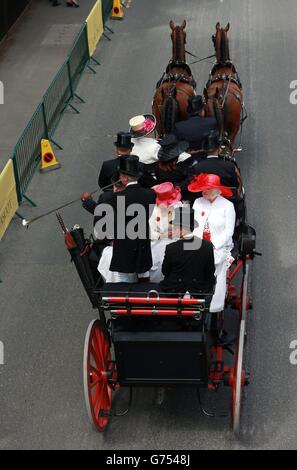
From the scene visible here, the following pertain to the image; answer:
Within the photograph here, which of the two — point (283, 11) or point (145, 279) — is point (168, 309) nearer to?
point (145, 279)

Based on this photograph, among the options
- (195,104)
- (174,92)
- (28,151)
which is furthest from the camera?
(28,151)

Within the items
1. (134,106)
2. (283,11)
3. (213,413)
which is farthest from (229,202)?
(283,11)

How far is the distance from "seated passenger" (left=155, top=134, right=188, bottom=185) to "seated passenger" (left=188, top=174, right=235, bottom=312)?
1.14 meters

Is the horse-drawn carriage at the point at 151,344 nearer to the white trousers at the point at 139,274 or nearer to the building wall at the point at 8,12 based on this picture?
the white trousers at the point at 139,274

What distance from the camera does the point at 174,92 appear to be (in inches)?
543

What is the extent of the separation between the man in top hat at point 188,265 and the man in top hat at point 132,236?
0.43m

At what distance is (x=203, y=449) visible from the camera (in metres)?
9.23

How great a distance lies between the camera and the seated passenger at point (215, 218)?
9.73 metres

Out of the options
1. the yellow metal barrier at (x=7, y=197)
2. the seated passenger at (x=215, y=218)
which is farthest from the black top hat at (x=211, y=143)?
the yellow metal barrier at (x=7, y=197)

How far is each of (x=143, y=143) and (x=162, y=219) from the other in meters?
3.05

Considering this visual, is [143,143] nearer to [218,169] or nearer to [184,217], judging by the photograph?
[218,169]

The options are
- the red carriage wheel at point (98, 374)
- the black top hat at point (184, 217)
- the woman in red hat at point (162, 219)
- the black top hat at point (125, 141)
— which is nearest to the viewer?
the red carriage wheel at point (98, 374)

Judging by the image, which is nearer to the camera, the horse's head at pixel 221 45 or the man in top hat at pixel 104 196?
the man in top hat at pixel 104 196

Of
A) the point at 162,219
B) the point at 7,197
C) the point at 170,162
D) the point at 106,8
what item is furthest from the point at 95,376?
the point at 106,8
